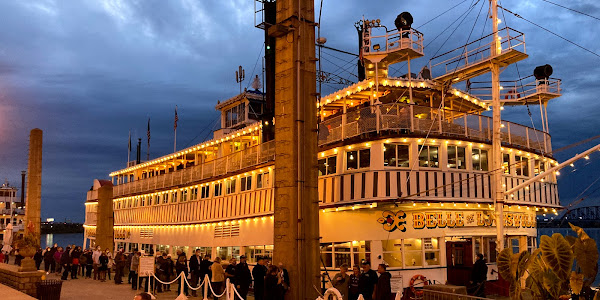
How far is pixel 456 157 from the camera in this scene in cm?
1891

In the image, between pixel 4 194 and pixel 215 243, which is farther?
pixel 4 194

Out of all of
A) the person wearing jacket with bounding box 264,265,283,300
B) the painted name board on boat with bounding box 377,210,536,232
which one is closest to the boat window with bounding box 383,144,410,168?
the painted name board on boat with bounding box 377,210,536,232

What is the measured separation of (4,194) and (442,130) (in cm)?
9265

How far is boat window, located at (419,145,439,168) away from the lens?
60.7 ft

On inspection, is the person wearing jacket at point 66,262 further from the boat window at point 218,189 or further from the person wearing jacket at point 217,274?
the person wearing jacket at point 217,274

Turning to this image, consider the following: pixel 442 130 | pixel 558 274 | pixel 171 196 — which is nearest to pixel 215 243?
pixel 171 196

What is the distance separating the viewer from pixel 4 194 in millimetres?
91375

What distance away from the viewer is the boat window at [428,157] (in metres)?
18.5

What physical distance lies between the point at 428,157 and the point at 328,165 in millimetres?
3786

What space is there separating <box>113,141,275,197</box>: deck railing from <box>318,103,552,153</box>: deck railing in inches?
140

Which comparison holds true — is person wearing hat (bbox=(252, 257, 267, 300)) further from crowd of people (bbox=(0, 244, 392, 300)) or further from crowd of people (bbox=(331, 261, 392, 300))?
crowd of people (bbox=(331, 261, 392, 300))

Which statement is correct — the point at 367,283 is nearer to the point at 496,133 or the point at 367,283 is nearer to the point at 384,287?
the point at 384,287

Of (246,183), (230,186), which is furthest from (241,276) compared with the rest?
(230,186)

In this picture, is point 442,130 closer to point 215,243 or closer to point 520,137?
point 520,137
